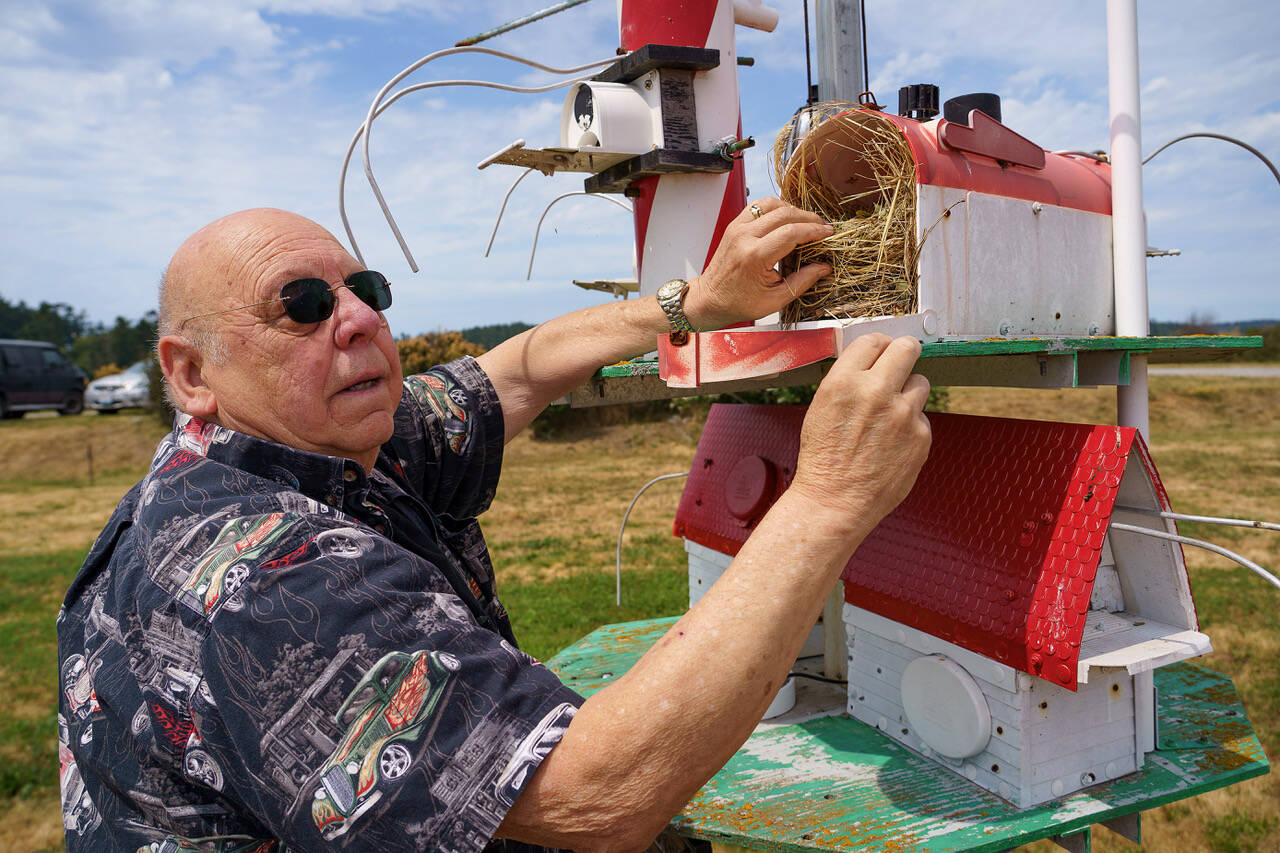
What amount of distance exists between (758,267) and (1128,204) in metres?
1.17

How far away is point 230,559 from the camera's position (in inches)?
49.9

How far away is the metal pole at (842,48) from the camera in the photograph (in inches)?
105

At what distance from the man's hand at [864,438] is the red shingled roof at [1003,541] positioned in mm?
667

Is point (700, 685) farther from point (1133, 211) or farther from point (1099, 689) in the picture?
point (1133, 211)

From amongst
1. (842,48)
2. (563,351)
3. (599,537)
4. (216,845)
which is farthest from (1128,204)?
(599,537)

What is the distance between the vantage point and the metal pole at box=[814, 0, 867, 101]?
2.68 metres

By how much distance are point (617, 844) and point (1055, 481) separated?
1.40 m

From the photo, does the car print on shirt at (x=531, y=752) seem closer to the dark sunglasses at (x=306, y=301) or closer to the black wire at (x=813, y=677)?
the dark sunglasses at (x=306, y=301)

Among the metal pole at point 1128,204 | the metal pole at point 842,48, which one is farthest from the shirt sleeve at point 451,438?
the metal pole at point 1128,204

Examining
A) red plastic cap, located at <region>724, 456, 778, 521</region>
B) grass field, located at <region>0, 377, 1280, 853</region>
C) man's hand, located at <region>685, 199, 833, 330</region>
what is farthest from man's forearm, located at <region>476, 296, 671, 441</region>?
grass field, located at <region>0, 377, 1280, 853</region>

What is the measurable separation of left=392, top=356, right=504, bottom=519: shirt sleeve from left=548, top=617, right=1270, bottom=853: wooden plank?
1044 millimetres

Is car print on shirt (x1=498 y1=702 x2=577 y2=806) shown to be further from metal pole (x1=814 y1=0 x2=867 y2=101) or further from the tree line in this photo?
the tree line

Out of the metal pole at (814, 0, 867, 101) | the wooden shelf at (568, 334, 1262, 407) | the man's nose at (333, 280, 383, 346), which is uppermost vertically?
the metal pole at (814, 0, 867, 101)

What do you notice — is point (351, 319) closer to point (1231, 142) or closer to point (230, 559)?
point (230, 559)
